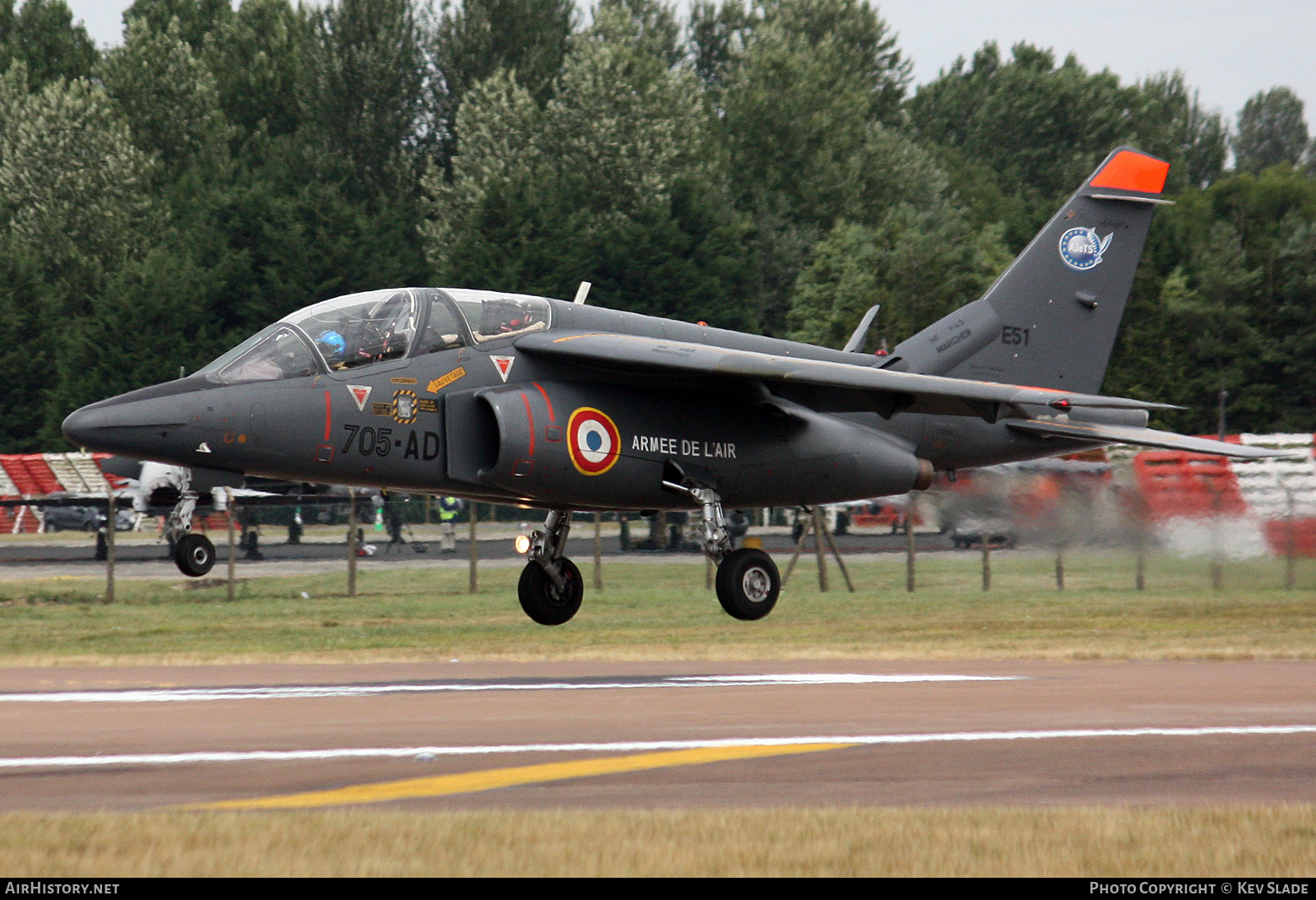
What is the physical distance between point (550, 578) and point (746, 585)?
265 centimetres

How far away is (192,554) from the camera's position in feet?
48.3

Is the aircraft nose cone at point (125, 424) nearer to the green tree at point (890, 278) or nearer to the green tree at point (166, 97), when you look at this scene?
the green tree at point (890, 278)

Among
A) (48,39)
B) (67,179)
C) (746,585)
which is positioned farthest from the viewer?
(48,39)

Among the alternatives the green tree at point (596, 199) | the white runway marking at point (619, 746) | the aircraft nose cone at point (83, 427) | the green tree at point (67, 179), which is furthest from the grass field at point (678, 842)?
the green tree at point (67, 179)

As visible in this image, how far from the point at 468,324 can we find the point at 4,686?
25.8ft

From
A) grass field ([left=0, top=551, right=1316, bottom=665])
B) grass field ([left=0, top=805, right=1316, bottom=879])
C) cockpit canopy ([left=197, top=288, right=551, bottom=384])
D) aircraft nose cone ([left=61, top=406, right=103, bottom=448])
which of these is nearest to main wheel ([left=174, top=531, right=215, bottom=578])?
aircraft nose cone ([left=61, top=406, right=103, bottom=448])

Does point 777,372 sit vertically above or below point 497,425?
above

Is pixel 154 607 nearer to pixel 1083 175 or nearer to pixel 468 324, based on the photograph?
pixel 468 324

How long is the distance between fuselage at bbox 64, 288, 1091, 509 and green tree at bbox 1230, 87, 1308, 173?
13499cm

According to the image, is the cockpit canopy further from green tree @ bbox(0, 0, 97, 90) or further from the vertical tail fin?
green tree @ bbox(0, 0, 97, 90)

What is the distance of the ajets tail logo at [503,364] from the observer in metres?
17.3

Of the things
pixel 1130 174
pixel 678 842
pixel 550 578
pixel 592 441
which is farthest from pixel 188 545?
pixel 1130 174

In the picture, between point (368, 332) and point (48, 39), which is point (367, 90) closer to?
point (48, 39)
